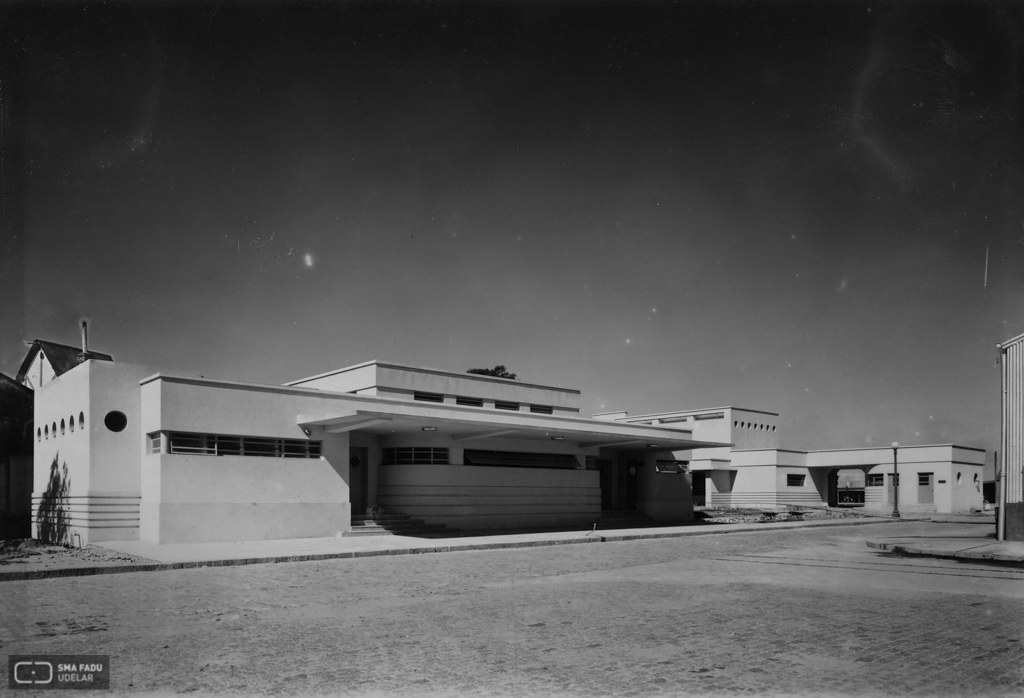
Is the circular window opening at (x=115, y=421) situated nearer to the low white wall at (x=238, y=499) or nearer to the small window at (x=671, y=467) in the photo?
the low white wall at (x=238, y=499)

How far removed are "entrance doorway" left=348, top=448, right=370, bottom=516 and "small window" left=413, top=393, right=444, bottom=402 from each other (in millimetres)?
6668

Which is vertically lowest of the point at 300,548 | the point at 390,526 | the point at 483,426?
the point at 390,526

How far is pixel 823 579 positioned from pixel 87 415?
728 inches

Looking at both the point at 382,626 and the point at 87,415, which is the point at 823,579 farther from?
the point at 87,415

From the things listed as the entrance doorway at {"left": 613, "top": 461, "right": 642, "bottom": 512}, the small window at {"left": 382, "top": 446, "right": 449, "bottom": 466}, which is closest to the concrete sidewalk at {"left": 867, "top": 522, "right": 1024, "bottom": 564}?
the small window at {"left": 382, "top": 446, "right": 449, "bottom": 466}

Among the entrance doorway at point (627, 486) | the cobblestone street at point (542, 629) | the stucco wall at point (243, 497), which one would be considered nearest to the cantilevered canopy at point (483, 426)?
the stucco wall at point (243, 497)

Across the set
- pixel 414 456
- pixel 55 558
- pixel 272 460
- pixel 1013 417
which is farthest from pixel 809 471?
pixel 55 558

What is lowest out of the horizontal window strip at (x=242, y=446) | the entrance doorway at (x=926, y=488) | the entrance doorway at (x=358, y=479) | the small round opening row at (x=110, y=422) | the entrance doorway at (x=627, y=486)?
the entrance doorway at (x=926, y=488)

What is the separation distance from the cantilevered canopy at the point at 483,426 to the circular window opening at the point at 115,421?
4682 millimetres

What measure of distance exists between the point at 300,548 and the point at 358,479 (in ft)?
21.2

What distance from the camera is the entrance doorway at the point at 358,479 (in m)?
25.1

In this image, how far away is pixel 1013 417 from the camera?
65.1 ft

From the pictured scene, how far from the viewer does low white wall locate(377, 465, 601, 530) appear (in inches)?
995

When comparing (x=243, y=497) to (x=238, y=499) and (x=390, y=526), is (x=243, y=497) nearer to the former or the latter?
(x=238, y=499)
